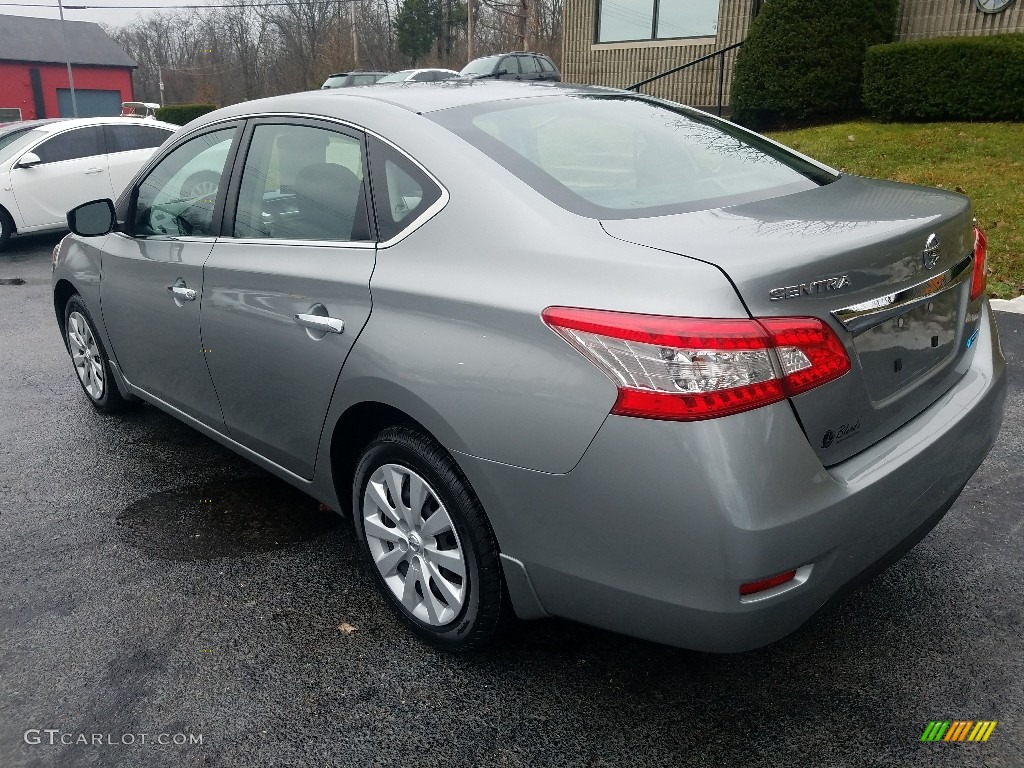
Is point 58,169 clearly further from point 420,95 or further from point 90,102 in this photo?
point 90,102

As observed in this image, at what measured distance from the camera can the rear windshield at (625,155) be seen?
254 cm

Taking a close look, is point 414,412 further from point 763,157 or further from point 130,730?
point 763,157

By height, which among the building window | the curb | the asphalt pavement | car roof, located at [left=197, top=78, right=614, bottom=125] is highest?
the building window

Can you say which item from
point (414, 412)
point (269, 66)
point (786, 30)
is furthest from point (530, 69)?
point (269, 66)

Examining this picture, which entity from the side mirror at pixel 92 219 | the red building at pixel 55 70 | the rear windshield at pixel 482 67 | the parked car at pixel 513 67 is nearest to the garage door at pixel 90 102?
the red building at pixel 55 70

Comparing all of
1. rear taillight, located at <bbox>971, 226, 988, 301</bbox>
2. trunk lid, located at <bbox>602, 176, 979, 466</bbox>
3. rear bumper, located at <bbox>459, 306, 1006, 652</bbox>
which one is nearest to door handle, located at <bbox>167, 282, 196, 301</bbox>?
rear bumper, located at <bbox>459, 306, 1006, 652</bbox>

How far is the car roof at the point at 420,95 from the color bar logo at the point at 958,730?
236cm

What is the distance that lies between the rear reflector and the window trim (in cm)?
151

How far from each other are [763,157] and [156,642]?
8.76 ft

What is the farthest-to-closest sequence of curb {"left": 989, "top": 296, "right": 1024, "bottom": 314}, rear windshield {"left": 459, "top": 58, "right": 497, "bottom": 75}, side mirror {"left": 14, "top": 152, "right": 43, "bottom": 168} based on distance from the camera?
rear windshield {"left": 459, "top": 58, "right": 497, "bottom": 75} < side mirror {"left": 14, "top": 152, "right": 43, "bottom": 168} < curb {"left": 989, "top": 296, "right": 1024, "bottom": 314}

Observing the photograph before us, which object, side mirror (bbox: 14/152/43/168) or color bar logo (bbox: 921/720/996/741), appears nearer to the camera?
color bar logo (bbox: 921/720/996/741)

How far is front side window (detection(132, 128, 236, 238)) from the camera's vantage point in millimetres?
3553

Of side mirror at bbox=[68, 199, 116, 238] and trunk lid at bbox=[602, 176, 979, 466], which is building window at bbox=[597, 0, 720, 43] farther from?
trunk lid at bbox=[602, 176, 979, 466]

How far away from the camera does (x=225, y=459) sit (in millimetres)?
4414
